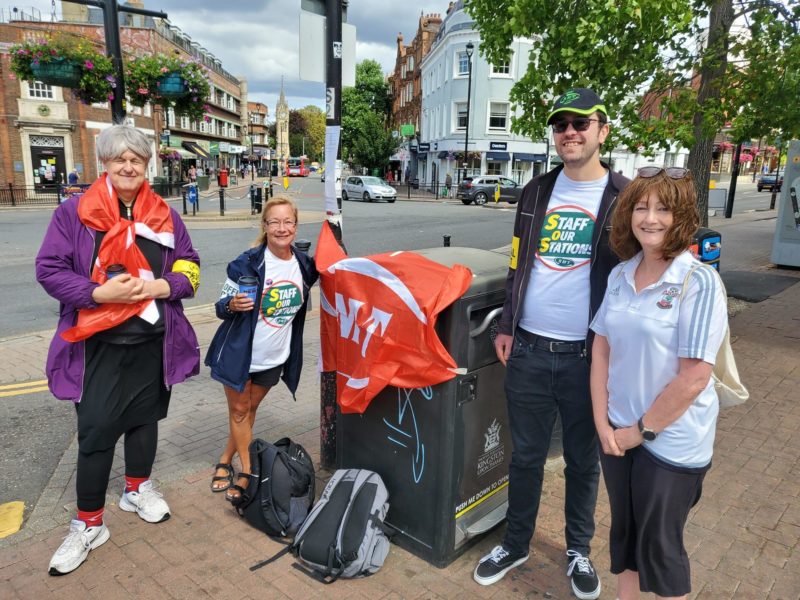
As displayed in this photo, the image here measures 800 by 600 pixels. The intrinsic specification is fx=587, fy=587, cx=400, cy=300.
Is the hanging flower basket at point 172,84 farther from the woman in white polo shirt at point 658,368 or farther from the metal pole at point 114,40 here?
the woman in white polo shirt at point 658,368

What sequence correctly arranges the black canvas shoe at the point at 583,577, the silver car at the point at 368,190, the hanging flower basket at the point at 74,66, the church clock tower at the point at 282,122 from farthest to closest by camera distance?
1. the church clock tower at the point at 282,122
2. the silver car at the point at 368,190
3. the hanging flower basket at the point at 74,66
4. the black canvas shoe at the point at 583,577

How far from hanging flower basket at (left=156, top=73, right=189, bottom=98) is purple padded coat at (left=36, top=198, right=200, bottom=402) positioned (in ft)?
28.7

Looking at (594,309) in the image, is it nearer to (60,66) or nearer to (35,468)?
(35,468)

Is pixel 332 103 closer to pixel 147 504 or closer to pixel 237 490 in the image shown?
pixel 237 490

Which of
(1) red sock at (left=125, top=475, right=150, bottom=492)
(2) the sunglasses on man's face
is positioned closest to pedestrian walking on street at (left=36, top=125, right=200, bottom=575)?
(1) red sock at (left=125, top=475, right=150, bottom=492)

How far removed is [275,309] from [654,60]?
5.03 m

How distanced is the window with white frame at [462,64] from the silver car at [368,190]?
1091cm

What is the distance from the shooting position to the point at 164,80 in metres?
10.7

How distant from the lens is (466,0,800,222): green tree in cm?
519

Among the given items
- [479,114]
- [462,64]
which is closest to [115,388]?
[479,114]

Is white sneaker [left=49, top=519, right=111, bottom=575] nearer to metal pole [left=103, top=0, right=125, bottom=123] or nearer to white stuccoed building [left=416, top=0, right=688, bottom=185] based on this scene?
metal pole [left=103, top=0, right=125, bottom=123]

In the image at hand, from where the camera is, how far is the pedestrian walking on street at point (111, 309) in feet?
8.86

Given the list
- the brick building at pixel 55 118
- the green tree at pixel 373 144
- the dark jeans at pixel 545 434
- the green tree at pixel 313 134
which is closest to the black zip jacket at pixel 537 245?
the dark jeans at pixel 545 434

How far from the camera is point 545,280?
8.41 feet
